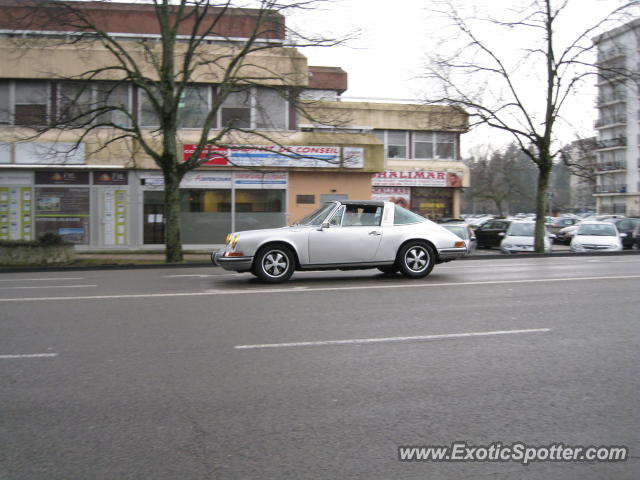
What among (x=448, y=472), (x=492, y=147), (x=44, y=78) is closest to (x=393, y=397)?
(x=448, y=472)

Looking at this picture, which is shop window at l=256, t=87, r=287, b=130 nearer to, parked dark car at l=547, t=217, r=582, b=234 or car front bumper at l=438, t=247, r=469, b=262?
car front bumper at l=438, t=247, r=469, b=262

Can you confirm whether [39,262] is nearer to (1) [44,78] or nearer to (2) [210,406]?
(1) [44,78]

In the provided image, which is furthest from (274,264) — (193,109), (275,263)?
(193,109)

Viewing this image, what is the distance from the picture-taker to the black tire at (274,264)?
11562mm

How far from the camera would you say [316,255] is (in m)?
11.6

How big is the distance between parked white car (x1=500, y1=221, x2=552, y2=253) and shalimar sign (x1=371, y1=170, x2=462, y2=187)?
13142 mm

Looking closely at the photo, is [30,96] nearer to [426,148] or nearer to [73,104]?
[73,104]

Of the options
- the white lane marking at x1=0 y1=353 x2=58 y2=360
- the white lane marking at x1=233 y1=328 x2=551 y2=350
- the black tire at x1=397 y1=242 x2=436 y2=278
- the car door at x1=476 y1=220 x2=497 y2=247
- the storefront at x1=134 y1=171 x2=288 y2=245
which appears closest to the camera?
the white lane marking at x1=0 y1=353 x2=58 y2=360

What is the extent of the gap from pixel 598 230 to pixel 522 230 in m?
2.91

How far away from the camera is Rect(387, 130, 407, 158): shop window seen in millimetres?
37594

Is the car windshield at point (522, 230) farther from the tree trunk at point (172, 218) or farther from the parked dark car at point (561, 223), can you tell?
the parked dark car at point (561, 223)

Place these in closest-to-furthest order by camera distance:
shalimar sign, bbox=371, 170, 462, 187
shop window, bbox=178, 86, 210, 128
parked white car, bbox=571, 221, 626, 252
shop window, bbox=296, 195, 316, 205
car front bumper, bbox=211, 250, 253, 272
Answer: car front bumper, bbox=211, 250, 253, 272, parked white car, bbox=571, 221, 626, 252, shop window, bbox=178, 86, 210, 128, shop window, bbox=296, 195, 316, 205, shalimar sign, bbox=371, 170, 462, 187

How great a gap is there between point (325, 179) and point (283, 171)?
1810mm

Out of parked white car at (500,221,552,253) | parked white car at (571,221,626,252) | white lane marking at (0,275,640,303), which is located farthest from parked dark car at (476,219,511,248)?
white lane marking at (0,275,640,303)
